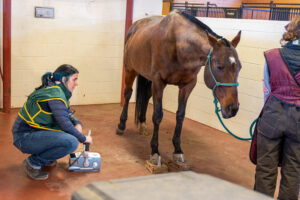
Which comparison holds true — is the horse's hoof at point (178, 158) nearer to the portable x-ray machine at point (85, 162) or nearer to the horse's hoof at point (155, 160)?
the horse's hoof at point (155, 160)

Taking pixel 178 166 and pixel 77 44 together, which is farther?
pixel 77 44

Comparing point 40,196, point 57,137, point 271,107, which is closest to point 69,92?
point 57,137

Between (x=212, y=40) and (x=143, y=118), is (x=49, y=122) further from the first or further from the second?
(x=143, y=118)

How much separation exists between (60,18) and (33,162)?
285cm

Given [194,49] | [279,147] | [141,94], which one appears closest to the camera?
[279,147]

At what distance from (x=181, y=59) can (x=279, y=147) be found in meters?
1.30

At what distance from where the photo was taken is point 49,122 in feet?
9.36

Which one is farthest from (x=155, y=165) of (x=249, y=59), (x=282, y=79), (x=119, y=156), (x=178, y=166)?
(x=249, y=59)

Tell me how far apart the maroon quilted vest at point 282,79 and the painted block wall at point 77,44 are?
375 cm

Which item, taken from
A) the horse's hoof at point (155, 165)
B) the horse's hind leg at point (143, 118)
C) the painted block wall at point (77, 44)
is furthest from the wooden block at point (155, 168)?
the painted block wall at point (77, 44)

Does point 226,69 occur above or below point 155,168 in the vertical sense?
above

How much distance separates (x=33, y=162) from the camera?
2.93 meters

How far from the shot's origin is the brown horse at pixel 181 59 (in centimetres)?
282

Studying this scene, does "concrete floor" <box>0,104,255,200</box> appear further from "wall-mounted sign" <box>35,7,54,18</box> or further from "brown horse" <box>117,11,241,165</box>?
"wall-mounted sign" <box>35,7,54,18</box>
